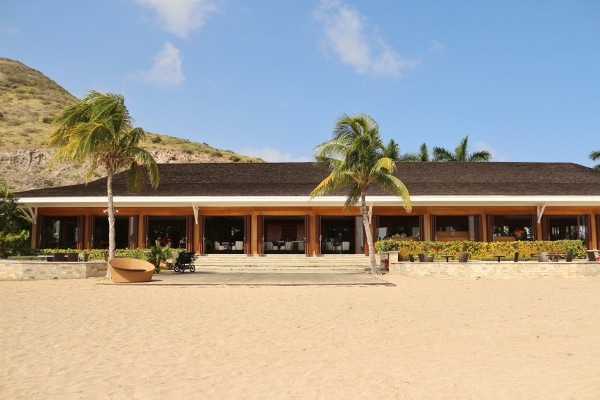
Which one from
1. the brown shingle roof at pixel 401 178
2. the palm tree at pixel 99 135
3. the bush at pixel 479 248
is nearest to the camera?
the palm tree at pixel 99 135

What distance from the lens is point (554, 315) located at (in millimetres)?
9195

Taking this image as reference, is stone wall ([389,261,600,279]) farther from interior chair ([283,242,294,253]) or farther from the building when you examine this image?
interior chair ([283,242,294,253])

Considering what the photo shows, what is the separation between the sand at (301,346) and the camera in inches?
197

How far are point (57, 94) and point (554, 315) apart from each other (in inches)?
3476

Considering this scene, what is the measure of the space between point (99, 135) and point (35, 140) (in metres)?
50.9

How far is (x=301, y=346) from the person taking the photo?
681 cm

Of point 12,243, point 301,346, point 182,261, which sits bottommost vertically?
point 301,346

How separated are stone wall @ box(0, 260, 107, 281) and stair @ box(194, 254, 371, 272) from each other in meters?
5.16

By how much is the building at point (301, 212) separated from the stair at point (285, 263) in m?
1.25

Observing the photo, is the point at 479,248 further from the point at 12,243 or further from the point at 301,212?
the point at 12,243

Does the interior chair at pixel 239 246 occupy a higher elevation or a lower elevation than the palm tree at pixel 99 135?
lower

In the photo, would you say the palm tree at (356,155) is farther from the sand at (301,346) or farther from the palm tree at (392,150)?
the palm tree at (392,150)

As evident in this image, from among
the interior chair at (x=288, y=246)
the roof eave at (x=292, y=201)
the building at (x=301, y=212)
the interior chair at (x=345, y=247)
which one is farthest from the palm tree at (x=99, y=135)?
the interior chair at (x=345, y=247)

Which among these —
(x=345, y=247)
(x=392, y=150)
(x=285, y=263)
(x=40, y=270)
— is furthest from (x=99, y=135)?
(x=392, y=150)
